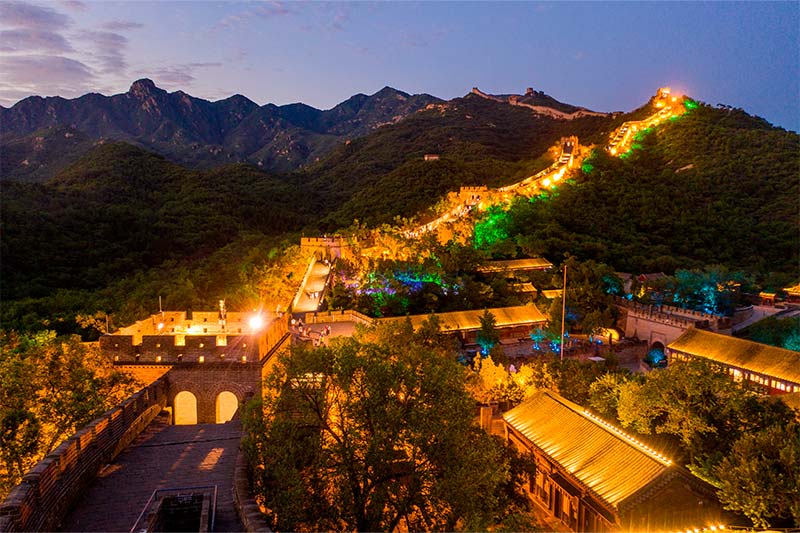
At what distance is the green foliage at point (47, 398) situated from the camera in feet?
43.8

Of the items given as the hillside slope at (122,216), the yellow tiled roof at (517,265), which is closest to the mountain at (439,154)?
the hillside slope at (122,216)

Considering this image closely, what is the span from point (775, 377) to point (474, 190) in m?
39.2

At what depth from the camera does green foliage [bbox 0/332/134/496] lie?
13.3m

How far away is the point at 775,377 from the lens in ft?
85.1

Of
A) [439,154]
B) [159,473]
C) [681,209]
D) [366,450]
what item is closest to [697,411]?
[366,450]

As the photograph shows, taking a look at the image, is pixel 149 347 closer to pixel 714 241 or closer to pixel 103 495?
pixel 103 495

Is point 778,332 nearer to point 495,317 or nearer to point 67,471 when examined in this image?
point 495,317

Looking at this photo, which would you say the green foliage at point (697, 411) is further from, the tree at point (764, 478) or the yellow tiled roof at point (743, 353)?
the yellow tiled roof at point (743, 353)

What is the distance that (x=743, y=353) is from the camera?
28172 millimetres

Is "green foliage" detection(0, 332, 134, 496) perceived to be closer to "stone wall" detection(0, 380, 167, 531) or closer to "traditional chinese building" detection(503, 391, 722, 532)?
"stone wall" detection(0, 380, 167, 531)

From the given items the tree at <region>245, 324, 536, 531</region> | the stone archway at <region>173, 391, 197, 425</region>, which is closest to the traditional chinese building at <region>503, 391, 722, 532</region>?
the tree at <region>245, 324, 536, 531</region>

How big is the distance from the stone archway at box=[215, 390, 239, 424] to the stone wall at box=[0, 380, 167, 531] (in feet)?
9.58

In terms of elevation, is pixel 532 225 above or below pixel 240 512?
above

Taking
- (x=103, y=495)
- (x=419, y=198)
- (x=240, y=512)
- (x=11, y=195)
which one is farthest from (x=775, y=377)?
(x=11, y=195)
